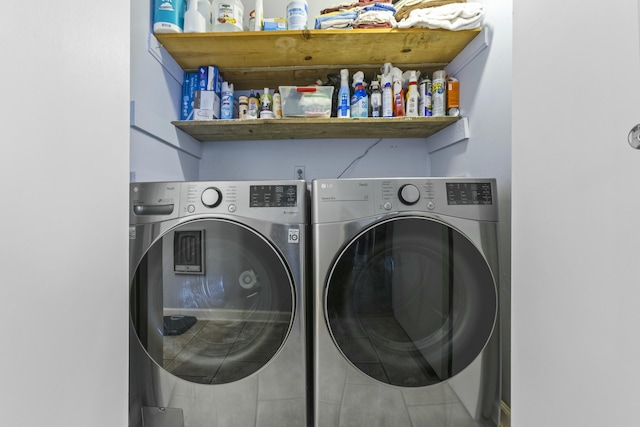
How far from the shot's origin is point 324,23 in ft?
4.26

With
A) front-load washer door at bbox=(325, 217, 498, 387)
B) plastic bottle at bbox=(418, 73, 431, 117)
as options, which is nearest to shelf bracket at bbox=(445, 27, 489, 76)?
plastic bottle at bbox=(418, 73, 431, 117)

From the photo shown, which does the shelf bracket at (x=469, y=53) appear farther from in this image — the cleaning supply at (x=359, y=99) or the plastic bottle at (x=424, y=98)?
the cleaning supply at (x=359, y=99)

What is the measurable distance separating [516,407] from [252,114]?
5.01ft

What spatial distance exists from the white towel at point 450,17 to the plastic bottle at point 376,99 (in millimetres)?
284

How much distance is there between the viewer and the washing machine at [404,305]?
953mm

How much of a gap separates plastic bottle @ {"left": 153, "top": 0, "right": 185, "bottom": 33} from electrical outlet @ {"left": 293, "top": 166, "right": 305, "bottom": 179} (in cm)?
87

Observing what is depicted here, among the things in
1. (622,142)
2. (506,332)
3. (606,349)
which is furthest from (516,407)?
(506,332)

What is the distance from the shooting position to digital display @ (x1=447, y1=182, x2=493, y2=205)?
987 millimetres

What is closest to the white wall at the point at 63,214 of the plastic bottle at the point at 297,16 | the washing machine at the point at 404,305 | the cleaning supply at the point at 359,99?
the washing machine at the point at 404,305

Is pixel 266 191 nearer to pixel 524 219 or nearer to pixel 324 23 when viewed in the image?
pixel 524 219

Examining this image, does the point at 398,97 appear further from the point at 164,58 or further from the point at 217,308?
the point at 217,308

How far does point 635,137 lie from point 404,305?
0.76 metres

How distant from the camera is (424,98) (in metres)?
1.47

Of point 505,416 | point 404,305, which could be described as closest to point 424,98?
point 404,305
